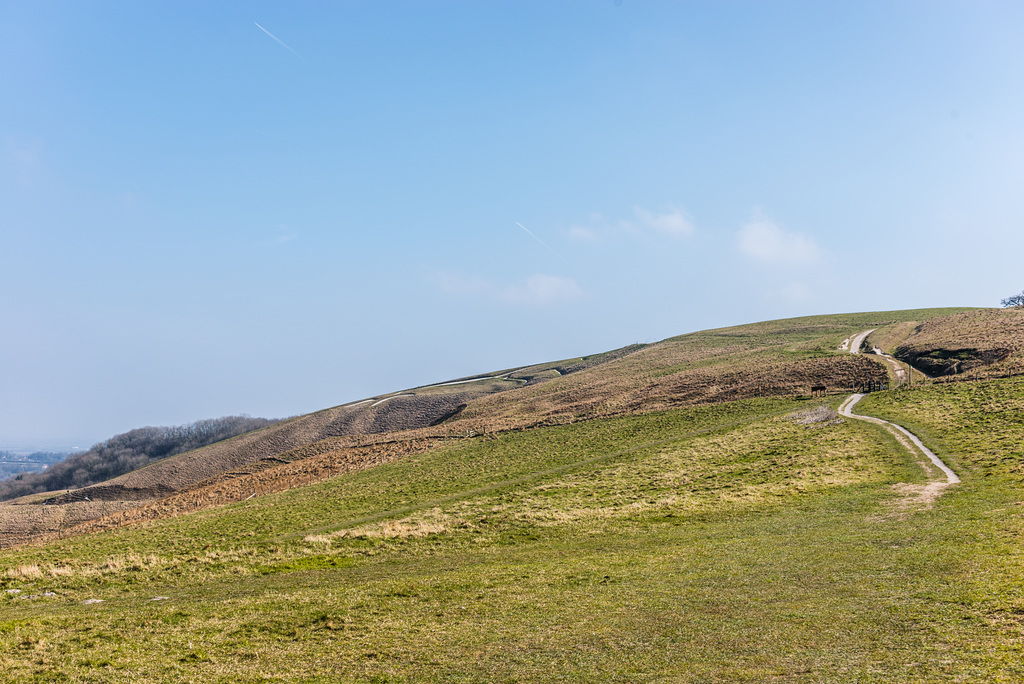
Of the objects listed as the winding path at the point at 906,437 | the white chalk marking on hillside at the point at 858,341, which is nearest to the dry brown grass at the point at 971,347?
the white chalk marking on hillside at the point at 858,341

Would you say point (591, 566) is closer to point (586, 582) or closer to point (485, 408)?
point (586, 582)

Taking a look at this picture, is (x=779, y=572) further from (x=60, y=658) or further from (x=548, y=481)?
(x=548, y=481)

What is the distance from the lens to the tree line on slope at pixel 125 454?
100 meters

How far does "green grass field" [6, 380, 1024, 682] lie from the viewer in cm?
1075

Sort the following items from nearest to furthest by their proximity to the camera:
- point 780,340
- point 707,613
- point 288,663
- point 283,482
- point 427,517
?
point 288,663 < point 707,613 < point 427,517 < point 283,482 < point 780,340

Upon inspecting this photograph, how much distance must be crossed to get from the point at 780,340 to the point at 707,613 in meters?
91.5

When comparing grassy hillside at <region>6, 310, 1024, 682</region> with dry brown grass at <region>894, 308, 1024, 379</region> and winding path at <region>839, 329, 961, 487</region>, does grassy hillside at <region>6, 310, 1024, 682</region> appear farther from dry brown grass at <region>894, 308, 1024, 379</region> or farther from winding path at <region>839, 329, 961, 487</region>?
dry brown grass at <region>894, 308, 1024, 379</region>

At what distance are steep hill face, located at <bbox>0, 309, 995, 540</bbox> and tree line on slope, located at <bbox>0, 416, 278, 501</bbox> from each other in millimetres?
33668

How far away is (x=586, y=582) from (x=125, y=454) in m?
118

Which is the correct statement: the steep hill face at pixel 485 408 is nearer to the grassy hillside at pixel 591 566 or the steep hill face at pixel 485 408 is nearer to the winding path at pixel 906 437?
the grassy hillside at pixel 591 566

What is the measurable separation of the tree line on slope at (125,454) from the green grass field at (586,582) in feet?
264

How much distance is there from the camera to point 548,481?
38.8 metres

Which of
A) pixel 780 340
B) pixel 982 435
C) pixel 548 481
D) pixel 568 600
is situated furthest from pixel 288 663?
pixel 780 340

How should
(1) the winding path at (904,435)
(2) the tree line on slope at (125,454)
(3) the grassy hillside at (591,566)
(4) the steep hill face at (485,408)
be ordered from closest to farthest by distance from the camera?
(3) the grassy hillside at (591,566) < (1) the winding path at (904,435) < (4) the steep hill face at (485,408) < (2) the tree line on slope at (125,454)
